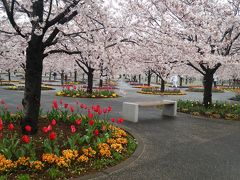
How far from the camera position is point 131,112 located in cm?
1109

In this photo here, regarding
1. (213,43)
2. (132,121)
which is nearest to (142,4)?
(213,43)

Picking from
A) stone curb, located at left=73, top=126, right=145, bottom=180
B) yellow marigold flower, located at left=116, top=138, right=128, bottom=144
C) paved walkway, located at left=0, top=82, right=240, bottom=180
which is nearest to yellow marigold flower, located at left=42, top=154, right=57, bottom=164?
stone curb, located at left=73, top=126, right=145, bottom=180

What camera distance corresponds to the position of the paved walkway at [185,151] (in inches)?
224

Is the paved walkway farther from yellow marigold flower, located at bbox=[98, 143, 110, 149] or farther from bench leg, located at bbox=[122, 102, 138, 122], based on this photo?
yellow marigold flower, located at bbox=[98, 143, 110, 149]

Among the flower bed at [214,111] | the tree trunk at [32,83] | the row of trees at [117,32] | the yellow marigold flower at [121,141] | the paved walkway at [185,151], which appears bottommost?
the paved walkway at [185,151]

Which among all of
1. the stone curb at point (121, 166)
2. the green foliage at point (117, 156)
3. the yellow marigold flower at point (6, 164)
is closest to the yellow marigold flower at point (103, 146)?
the green foliage at point (117, 156)

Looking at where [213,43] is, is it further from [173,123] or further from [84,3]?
[84,3]

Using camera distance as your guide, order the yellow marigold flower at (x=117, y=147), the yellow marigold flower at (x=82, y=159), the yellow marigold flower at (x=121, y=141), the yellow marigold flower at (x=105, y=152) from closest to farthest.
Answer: the yellow marigold flower at (x=82, y=159) < the yellow marigold flower at (x=105, y=152) < the yellow marigold flower at (x=117, y=147) < the yellow marigold flower at (x=121, y=141)

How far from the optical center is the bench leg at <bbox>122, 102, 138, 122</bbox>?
10938 mm

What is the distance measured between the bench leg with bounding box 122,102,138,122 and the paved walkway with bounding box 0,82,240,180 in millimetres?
328

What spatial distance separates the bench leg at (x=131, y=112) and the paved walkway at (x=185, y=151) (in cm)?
33

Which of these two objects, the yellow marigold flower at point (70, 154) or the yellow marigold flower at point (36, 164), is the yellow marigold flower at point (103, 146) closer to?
the yellow marigold flower at point (70, 154)

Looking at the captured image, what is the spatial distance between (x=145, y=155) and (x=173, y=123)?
15.4ft

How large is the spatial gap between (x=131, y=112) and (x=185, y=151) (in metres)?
4.03
